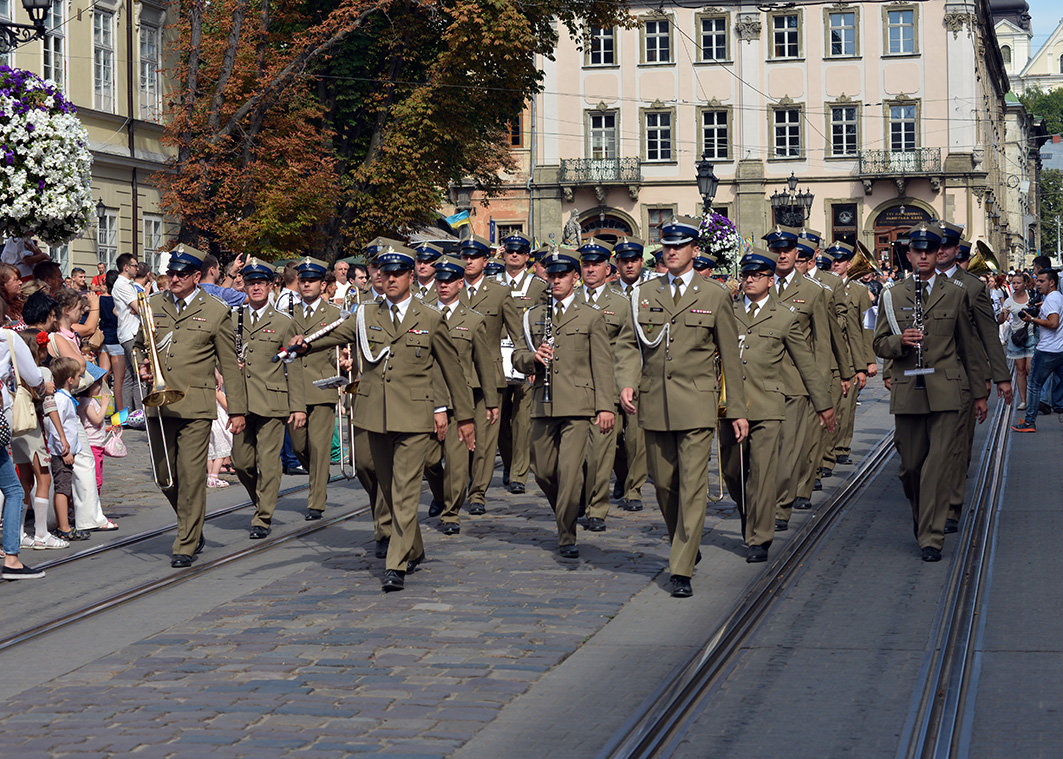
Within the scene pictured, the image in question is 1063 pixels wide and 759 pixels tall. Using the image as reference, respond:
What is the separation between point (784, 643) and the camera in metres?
7.85

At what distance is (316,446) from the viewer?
12.9 meters

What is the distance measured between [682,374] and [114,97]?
2589 cm

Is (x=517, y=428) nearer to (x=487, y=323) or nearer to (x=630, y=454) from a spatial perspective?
(x=630, y=454)

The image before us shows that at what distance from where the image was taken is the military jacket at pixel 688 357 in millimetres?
9281

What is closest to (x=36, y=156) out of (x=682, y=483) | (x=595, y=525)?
(x=595, y=525)

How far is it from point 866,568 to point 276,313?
5.31 metres

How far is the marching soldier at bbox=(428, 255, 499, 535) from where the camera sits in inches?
424

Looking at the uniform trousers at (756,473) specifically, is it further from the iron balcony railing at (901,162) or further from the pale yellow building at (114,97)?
the iron balcony railing at (901,162)

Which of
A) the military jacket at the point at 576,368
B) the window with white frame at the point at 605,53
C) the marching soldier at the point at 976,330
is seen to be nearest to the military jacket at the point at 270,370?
the military jacket at the point at 576,368

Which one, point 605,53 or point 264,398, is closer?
point 264,398

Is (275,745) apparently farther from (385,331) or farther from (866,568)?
(866,568)

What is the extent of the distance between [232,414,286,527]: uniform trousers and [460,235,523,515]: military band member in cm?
172

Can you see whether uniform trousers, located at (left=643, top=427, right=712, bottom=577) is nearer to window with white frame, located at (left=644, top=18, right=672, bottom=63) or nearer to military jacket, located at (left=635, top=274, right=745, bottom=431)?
military jacket, located at (left=635, top=274, right=745, bottom=431)

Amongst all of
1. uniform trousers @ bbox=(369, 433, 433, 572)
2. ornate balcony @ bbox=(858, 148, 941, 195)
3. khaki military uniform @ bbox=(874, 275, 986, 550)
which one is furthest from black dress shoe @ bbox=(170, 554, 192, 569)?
ornate balcony @ bbox=(858, 148, 941, 195)
